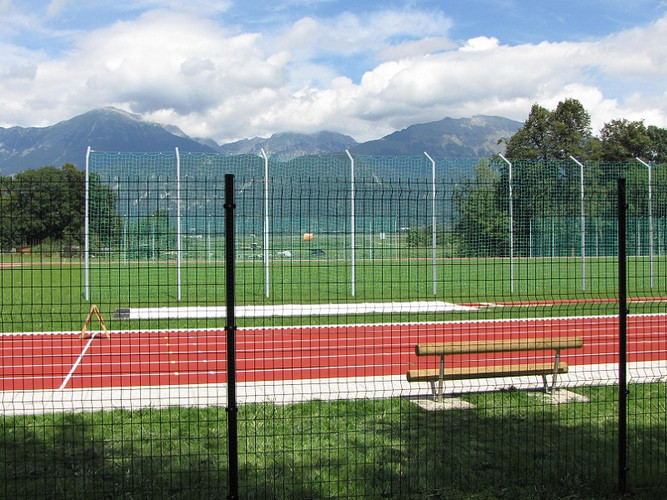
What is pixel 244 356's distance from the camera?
9.65 metres

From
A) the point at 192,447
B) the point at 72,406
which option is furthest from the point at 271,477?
the point at 72,406

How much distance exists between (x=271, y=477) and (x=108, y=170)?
41.1ft

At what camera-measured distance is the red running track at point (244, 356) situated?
8164mm

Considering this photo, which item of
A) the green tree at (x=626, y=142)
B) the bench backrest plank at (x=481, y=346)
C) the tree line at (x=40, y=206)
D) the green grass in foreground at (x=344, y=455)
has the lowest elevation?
the green grass in foreground at (x=344, y=455)

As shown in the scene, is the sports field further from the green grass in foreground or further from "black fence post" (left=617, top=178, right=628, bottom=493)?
"black fence post" (left=617, top=178, right=628, bottom=493)

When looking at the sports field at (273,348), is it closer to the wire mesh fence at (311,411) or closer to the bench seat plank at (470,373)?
the wire mesh fence at (311,411)

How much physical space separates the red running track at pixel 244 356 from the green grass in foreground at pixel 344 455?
1.05 metres

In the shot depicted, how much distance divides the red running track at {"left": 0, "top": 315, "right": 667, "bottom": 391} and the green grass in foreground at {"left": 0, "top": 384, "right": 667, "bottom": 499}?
105 centimetres

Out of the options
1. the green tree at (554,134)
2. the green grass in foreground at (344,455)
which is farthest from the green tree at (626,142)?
the green grass in foreground at (344,455)

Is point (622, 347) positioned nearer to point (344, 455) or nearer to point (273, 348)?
point (344, 455)

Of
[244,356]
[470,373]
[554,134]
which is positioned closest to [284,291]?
[244,356]

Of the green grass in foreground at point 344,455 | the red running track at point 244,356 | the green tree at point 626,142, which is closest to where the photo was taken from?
the green grass in foreground at point 344,455

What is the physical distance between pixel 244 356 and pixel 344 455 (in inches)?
182

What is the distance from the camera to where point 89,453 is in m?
5.33
